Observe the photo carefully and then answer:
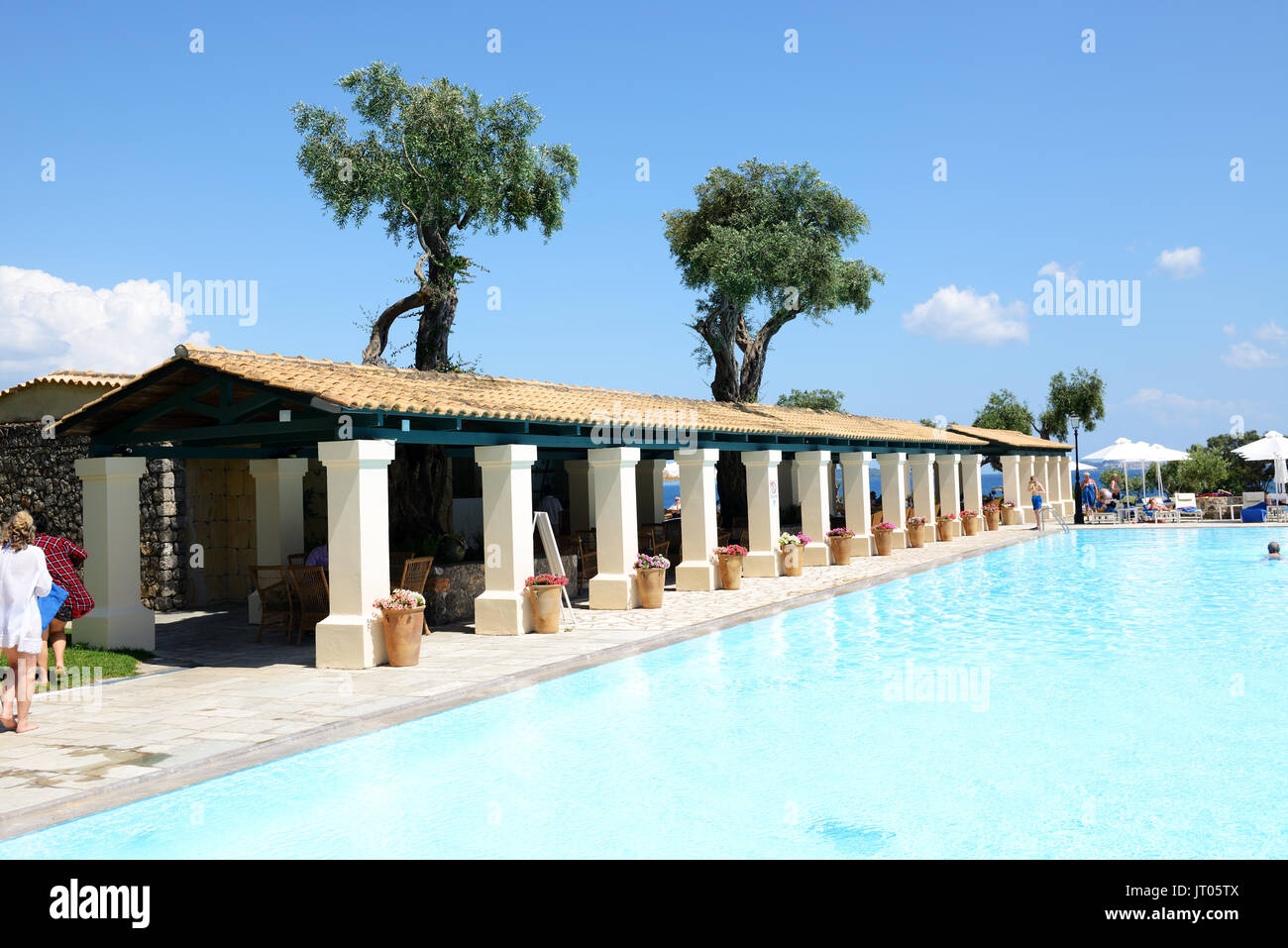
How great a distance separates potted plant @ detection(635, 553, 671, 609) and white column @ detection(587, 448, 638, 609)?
0.17 meters

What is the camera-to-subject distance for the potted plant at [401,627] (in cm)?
1025

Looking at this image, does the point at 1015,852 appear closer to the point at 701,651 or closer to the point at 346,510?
the point at 701,651

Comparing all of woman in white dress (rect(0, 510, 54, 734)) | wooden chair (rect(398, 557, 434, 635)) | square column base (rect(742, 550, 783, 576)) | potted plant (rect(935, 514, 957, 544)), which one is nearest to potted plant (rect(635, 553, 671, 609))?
wooden chair (rect(398, 557, 434, 635))

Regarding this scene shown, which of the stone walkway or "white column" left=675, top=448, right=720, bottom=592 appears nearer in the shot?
the stone walkway

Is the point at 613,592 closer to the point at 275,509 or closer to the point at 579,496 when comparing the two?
the point at 275,509

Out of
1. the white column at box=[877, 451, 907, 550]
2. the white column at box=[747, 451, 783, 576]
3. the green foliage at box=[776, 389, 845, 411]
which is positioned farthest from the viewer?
the green foliage at box=[776, 389, 845, 411]

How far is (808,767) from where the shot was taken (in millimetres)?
6973

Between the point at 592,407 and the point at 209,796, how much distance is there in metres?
9.83

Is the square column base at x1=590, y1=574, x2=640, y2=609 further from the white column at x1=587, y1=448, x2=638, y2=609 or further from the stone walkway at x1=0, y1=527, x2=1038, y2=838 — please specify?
the stone walkway at x1=0, y1=527, x2=1038, y2=838

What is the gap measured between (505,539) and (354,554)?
2637mm

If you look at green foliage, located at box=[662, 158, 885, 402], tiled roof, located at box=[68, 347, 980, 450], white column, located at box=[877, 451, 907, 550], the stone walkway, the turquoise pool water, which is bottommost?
the turquoise pool water

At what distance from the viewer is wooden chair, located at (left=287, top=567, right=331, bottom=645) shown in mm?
12258

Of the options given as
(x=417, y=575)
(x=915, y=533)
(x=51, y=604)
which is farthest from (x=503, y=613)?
(x=915, y=533)

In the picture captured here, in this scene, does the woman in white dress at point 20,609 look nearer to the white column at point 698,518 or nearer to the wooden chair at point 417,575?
the wooden chair at point 417,575
